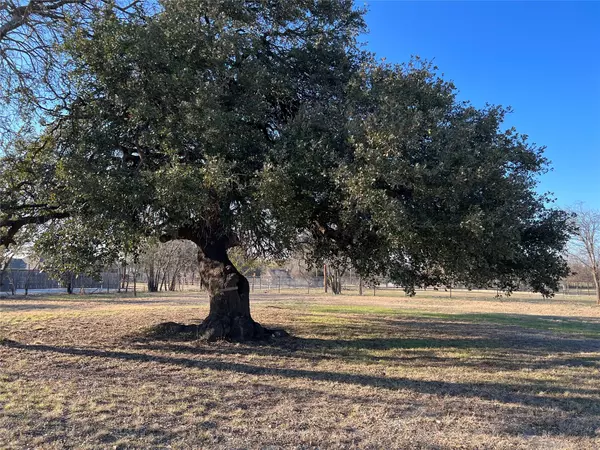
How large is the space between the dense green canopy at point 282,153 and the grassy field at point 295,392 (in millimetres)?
2071

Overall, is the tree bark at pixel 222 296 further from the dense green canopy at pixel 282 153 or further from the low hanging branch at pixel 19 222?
the low hanging branch at pixel 19 222

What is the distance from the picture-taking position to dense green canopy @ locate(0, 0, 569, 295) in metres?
7.77

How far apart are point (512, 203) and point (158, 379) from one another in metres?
6.77

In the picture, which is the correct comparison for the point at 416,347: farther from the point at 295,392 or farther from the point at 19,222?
the point at 19,222

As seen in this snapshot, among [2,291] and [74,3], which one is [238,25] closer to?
[74,3]

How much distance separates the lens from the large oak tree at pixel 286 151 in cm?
776

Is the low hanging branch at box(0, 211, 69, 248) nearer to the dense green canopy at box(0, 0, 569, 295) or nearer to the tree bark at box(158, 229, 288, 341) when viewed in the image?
the dense green canopy at box(0, 0, 569, 295)

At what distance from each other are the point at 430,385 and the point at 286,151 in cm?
488

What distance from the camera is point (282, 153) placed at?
27.6 ft

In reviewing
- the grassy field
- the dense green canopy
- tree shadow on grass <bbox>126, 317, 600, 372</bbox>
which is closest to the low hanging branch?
the dense green canopy

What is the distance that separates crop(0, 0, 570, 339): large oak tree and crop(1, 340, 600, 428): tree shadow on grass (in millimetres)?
2185

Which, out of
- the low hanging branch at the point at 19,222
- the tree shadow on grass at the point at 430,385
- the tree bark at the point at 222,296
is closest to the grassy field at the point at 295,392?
the tree shadow on grass at the point at 430,385

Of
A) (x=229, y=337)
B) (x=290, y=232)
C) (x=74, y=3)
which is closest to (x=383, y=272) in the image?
(x=290, y=232)

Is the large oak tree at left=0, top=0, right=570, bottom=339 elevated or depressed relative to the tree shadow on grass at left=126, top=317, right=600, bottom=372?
elevated
